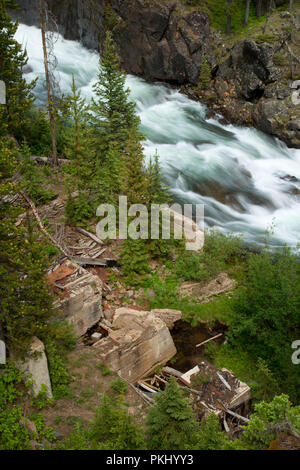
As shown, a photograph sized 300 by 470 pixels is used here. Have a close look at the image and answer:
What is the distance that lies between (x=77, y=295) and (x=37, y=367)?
3.80 metres

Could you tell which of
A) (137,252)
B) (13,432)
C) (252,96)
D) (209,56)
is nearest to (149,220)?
(137,252)

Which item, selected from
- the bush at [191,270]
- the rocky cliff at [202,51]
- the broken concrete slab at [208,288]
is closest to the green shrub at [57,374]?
the broken concrete slab at [208,288]

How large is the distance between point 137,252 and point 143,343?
486 cm

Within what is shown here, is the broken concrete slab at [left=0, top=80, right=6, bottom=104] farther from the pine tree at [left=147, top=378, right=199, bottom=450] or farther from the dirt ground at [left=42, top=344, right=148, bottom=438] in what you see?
the pine tree at [left=147, top=378, right=199, bottom=450]

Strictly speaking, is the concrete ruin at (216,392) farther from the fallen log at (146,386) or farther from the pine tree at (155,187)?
the pine tree at (155,187)

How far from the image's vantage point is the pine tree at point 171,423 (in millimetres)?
9508

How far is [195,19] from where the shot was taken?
38906mm

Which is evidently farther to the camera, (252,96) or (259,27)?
(259,27)

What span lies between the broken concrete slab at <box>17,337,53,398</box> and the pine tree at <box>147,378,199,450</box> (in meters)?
3.75

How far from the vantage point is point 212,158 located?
101ft

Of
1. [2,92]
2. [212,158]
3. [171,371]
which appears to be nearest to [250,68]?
[212,158]

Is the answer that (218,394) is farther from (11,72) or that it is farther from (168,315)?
(11,72)

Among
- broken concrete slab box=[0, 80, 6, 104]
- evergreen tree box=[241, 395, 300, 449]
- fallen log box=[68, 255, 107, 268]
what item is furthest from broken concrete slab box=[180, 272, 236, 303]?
broken concrete slab box=[0, 80, 6, 104]
